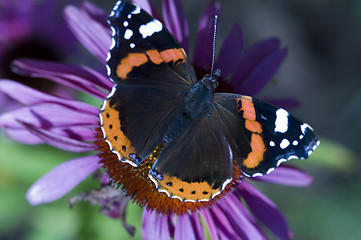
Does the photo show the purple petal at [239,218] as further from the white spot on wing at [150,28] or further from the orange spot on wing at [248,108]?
the white spot on wing at [150,28]

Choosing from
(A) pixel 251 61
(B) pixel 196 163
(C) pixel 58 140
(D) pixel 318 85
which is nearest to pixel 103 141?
(C) pixel 58 140

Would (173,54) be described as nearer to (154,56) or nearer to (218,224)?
(154,56)

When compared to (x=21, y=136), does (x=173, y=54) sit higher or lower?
higher

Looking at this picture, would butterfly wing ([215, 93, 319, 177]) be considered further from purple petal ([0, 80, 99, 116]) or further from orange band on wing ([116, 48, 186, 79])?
purple petal ([0, 80, 99, 116])

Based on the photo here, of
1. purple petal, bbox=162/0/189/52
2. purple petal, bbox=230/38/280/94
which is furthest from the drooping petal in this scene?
purple petal, bbox=162/0/189/52

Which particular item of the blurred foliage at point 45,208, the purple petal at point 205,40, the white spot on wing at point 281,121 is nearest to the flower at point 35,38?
the blurred foliage at point 45,208

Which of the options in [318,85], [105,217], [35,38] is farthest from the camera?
[318,85]

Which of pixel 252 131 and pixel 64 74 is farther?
pixel 64 74
